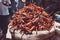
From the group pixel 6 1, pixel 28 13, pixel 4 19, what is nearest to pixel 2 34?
pixel 4 19

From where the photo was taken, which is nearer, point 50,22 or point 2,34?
point 50,22

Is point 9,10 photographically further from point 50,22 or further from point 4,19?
point 50,22

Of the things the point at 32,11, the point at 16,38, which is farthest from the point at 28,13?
the point at 16,38

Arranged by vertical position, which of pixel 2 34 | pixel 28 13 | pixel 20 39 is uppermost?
pixel 28 13

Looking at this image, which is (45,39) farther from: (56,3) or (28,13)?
(56,3)

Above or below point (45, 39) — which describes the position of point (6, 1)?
above

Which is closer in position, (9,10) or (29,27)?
(29,27)
